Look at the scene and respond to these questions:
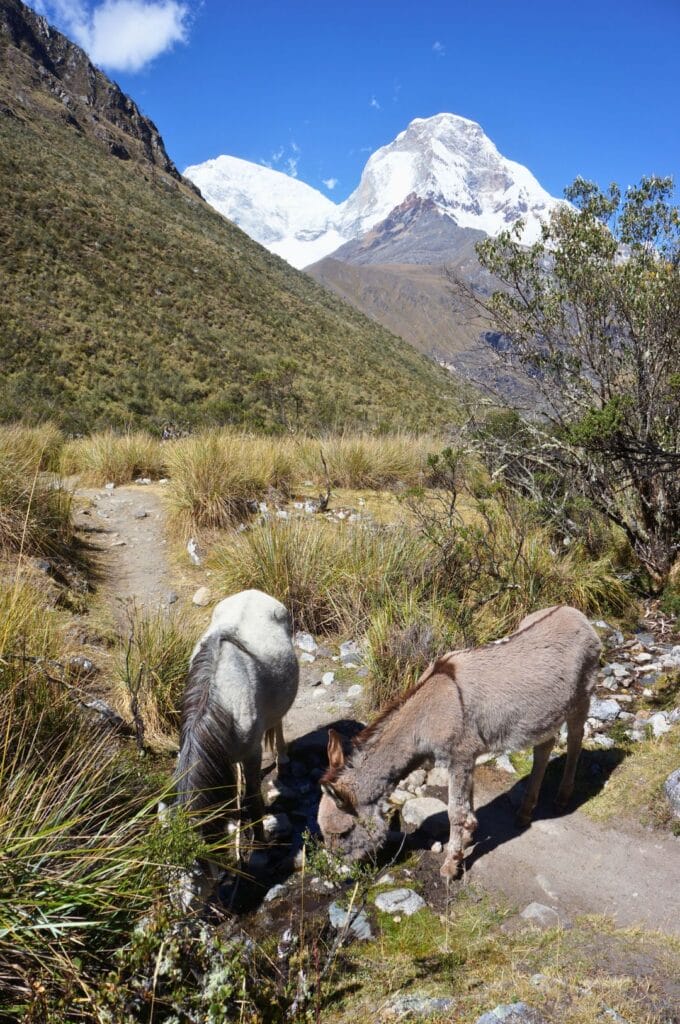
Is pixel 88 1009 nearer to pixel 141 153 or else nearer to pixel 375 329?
pixel 375 329

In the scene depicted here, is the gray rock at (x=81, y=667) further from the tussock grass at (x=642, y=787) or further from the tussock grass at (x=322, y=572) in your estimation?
the tussock grass at (x=642, y=787)

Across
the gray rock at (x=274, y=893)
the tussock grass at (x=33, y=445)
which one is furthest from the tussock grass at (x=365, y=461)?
the gray rock at (x=274, y=893)

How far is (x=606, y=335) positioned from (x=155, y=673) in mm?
6561

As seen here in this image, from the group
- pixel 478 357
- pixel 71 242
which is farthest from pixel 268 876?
pixel 71 242

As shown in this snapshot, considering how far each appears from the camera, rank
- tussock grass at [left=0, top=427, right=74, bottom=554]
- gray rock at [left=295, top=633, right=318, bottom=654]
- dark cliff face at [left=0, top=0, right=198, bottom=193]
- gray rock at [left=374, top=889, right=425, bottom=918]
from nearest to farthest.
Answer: gray rock at [left=374, top=889, right=425, bottom=918]
gray rock at [left=295, top=633, right=318, bottom=654]
tussock grass at [left=0, top=427, right=74, bottom=554]
dark cliff face at [left=0, top=0, right=198, bottom=193]

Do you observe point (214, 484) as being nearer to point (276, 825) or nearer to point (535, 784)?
point (276, 825)

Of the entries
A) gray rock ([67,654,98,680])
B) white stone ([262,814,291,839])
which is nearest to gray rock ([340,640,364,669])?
white stone ([262,814,291,839])

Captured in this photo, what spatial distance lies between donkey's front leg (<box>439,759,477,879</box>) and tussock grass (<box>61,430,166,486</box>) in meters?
9.37

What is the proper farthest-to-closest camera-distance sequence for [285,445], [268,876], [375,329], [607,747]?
[375,329] < [285,445] < [607,747] < [268,876]

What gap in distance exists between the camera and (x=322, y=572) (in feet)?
22.3

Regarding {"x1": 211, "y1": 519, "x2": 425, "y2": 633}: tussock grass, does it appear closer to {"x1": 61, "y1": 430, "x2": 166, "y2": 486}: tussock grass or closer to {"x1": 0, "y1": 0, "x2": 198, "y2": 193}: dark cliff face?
{"x1": 61, "y1": 430, "x2": 166, "y2": 486}: tussock grass

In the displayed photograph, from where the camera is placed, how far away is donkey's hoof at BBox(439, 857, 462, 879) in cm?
353

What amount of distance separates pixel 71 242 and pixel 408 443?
1276 inches

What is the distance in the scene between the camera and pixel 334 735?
11.5 feet
